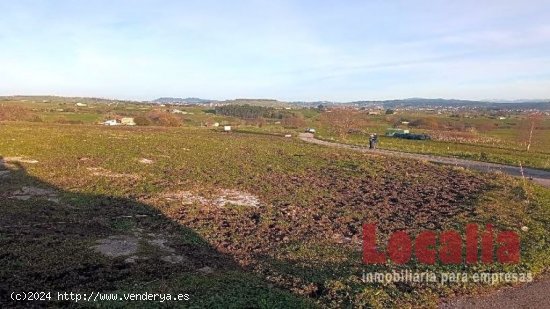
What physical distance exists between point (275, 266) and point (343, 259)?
220cm

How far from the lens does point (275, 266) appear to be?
39.6ft

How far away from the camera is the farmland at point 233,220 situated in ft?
34.3

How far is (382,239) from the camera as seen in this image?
589 inches

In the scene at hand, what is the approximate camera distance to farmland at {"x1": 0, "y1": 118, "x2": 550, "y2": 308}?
10461 millimetres

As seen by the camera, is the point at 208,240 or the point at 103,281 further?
the point at 208,240

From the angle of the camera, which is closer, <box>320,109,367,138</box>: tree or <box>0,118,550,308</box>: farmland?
<box>0,118,550,308</box>: farmland

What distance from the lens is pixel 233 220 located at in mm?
16641

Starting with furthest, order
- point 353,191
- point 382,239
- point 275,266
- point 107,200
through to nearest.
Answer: point 353,191 → point 107,200 → point 382,239 → point 275,266

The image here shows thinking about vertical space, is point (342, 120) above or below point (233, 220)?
below

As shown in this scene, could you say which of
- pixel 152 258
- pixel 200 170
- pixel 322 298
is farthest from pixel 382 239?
pixel 200 170

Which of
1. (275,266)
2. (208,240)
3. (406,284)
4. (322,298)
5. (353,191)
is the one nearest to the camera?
(322,298)

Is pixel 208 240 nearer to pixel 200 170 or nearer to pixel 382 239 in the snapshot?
pixel 382 239

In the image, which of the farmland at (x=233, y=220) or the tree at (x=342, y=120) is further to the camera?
the tree at (x=342, y=120)

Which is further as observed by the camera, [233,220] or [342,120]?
[342,120]
